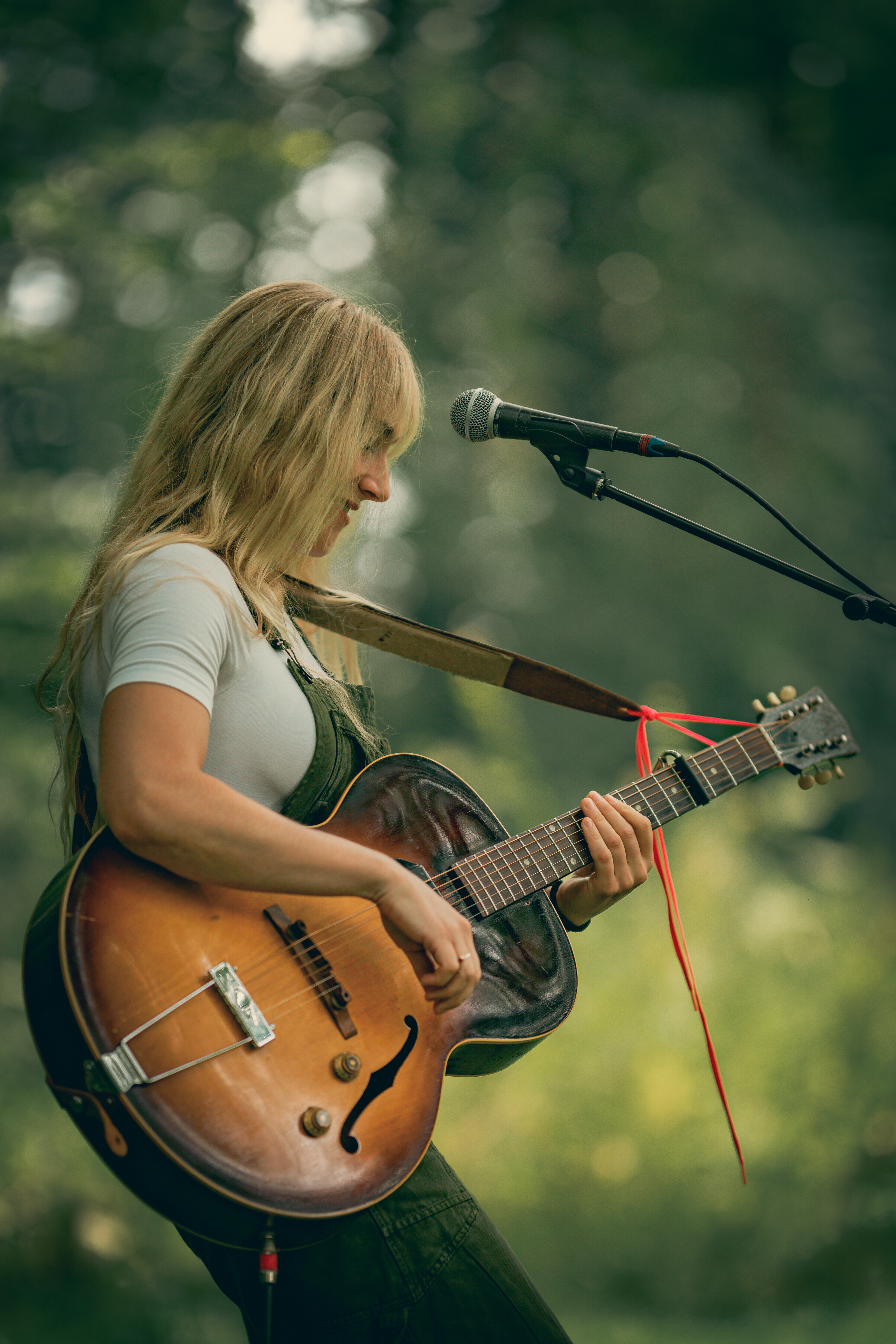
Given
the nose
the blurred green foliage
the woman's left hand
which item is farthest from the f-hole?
the blurred green foliage

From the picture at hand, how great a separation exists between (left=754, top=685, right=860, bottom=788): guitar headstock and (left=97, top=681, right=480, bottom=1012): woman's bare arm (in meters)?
1.00

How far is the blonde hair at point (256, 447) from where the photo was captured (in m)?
1.69

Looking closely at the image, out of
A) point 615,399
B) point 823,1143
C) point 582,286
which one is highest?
point 582,286

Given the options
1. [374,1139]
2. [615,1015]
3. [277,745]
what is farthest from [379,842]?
[615,1015]

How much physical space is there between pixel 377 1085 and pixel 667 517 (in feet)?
3.77

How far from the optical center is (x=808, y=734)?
6.93 feet

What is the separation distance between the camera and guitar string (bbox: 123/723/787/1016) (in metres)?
1.60

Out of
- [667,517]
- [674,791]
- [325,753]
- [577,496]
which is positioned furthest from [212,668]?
[577,496]

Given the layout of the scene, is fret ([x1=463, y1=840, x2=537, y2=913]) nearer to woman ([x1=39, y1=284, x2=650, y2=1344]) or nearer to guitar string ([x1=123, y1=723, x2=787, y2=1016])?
guitar string ([x1=123, y1=723, x2=787, y2=1016])

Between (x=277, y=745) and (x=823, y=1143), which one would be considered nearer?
(x=277, y=745)

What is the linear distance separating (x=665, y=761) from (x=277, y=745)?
0.89 meters

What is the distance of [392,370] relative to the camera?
1.87 m

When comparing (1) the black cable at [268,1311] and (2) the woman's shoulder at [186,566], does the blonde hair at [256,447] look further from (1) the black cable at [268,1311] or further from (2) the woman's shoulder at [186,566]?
(1) the black cable at [268,1311]

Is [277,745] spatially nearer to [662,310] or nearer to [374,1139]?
[374,1139]
